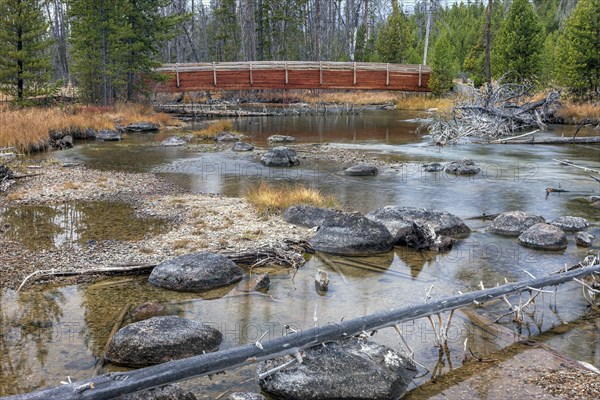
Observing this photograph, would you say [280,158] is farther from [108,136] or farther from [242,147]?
[108,136]

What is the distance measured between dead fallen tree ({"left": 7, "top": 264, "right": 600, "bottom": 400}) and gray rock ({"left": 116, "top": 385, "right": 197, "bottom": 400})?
194mm

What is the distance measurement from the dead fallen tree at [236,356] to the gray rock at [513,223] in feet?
12.5

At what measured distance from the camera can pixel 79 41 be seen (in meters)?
28.3

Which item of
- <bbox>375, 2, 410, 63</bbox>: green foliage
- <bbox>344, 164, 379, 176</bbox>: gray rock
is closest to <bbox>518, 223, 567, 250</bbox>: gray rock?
<bbox>344, 164, 379, 176</bbox>: gray rock

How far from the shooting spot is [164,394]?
4.20m

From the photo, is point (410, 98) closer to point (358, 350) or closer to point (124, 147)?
point (124, 147)

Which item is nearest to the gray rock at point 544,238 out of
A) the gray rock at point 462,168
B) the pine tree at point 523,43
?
the gray rock at point 462,168

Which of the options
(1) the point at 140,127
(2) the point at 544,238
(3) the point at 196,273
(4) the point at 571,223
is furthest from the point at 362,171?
(1) the point at 140,127

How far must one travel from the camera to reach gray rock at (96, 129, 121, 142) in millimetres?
22125

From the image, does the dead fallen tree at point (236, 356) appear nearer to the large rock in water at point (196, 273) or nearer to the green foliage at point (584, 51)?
the large rock in water at point (196, 273)

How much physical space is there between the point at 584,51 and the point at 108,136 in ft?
78.9

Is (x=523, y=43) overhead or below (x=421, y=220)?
overhead

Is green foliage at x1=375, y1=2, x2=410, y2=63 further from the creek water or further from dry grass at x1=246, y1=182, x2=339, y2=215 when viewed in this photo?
dry grass at x1=246, y1=182, x2=339, y2=215

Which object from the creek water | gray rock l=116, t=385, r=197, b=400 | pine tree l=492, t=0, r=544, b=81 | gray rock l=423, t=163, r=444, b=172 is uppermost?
pine tree l=492, t=0, r=544, b=81
